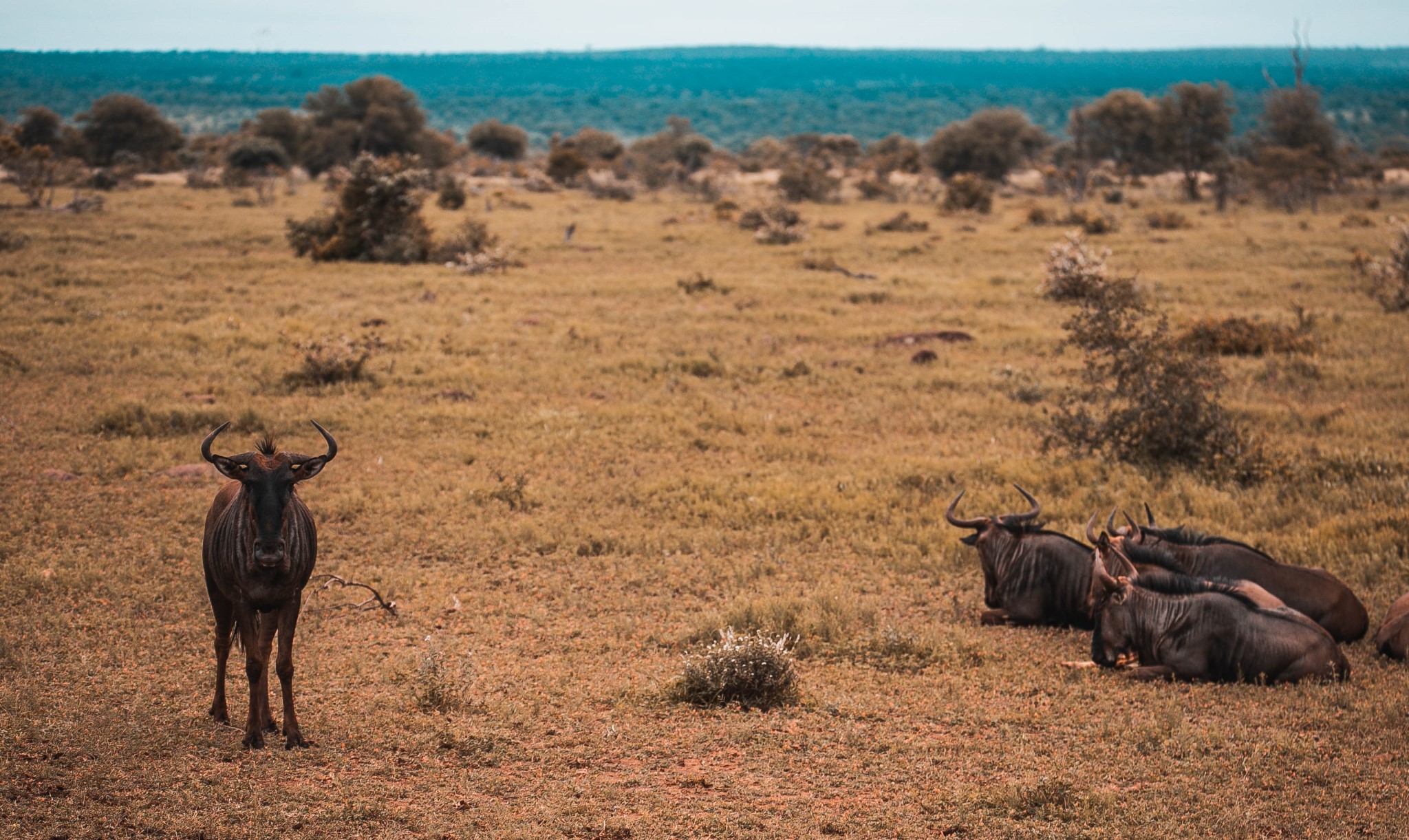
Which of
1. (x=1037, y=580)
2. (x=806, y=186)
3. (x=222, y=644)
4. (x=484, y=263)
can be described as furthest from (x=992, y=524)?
(x=806, y=186)

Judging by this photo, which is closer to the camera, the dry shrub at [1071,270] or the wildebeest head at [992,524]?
the wildebeest head at [992,524]

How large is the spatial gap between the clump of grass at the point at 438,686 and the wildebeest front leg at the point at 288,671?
907mm

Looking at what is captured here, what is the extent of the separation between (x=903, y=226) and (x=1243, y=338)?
1748 centimetres

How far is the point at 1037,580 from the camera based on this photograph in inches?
349

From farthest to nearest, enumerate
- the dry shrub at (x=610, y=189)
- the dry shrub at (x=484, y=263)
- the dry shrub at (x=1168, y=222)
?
1. the dry shrub at (x=610, y=189)
2. the dry shrub at (x=1168, y=222)
3. the dry shrub at (x=484, y=263)

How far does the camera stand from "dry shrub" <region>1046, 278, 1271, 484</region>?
1210 centimetres

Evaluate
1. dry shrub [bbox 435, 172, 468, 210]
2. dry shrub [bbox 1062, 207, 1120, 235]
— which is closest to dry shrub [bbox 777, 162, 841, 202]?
dry shrub [bbox 1062, 207, 1120, 235]

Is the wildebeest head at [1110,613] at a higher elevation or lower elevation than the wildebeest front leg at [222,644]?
lower

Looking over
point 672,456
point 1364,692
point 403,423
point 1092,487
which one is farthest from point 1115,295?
point 403,423

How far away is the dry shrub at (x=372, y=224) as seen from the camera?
84.7 feet

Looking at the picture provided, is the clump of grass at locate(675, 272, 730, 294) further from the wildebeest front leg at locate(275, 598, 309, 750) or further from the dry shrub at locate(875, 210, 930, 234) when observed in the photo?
the wildebeest front leg at locate(275, 598, 309, 750)

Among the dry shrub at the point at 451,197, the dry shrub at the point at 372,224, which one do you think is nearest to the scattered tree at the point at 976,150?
the dry shrub at the point at 451,197

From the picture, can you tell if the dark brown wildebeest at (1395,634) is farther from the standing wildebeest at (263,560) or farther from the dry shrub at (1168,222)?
the dry shrub at (1168,222)

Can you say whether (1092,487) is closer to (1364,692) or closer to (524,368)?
(1364,692)
